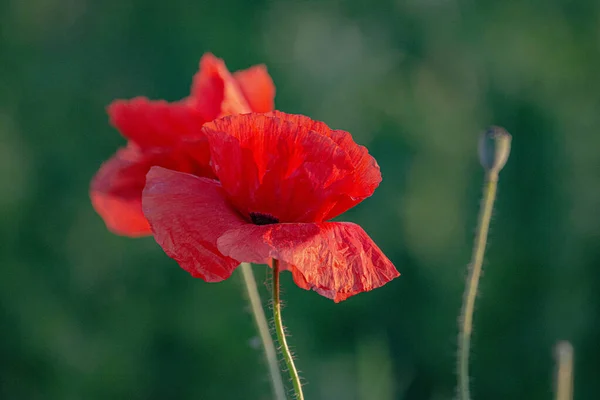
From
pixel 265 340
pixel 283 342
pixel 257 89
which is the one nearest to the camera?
pixel 283 342

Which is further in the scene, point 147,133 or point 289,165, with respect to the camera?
→ point 147,133

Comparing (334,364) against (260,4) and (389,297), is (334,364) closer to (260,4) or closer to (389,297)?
(389,297)

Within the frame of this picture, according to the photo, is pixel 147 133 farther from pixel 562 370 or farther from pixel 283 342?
pixel 562 370

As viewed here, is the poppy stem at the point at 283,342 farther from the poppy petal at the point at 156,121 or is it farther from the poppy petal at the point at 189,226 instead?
the poppy petal at the point at 156,121

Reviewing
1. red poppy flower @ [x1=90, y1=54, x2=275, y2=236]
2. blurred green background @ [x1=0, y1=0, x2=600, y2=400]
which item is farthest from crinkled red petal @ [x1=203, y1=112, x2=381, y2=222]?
blurred green background @ [x1=0, y1=0, x2=600, y2=400]

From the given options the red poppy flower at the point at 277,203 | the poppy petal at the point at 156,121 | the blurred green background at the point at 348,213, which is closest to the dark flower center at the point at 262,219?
the red poppy flower at the point at 277,203

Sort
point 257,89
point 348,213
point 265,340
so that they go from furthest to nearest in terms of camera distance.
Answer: point 348,213 < point 257,89 < point 265,340

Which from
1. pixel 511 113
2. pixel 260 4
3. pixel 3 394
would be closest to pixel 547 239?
pixel 511 113

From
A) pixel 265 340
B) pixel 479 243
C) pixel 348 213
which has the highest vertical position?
pixel 479 243

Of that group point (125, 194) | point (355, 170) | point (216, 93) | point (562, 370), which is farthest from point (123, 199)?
point (562, 370)
